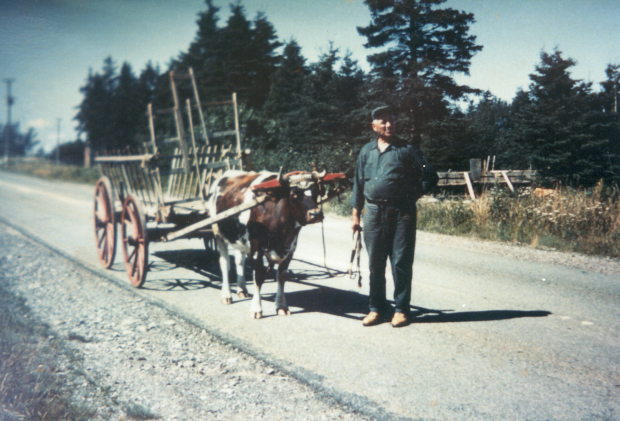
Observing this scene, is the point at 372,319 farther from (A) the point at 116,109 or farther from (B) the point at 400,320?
(A) the point at 116,109

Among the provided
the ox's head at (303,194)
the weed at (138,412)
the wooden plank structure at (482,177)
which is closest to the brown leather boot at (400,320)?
the ox's head at (303,194)

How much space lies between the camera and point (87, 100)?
2192 centimetres

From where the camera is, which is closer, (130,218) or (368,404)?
(368,404)

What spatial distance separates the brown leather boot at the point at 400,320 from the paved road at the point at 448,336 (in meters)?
0.08

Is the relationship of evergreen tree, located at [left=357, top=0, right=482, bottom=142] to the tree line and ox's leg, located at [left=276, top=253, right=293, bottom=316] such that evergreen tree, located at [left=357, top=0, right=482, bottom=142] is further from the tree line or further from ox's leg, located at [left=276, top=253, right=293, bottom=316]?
ox's leg, located at [left=276, top=253, right=293, bottom=316]

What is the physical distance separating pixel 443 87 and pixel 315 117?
367 cm

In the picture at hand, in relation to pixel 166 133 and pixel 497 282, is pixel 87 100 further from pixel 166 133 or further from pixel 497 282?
pixel 497 282

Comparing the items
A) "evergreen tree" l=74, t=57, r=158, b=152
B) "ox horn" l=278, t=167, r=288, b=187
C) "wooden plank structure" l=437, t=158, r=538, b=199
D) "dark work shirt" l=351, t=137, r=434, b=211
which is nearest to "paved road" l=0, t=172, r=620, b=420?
"dark work shirt" l=351, t=137, r=434, b=211

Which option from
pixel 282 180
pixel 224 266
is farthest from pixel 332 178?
pixel 224 266

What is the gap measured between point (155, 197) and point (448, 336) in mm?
4657

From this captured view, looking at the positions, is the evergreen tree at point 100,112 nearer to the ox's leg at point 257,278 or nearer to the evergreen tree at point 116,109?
the evergreen tree at point 116,109

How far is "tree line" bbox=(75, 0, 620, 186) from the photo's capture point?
29.4 feet

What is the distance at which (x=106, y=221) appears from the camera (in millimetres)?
7047

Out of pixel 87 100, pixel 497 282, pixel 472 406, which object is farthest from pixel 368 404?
pixel 87 100
